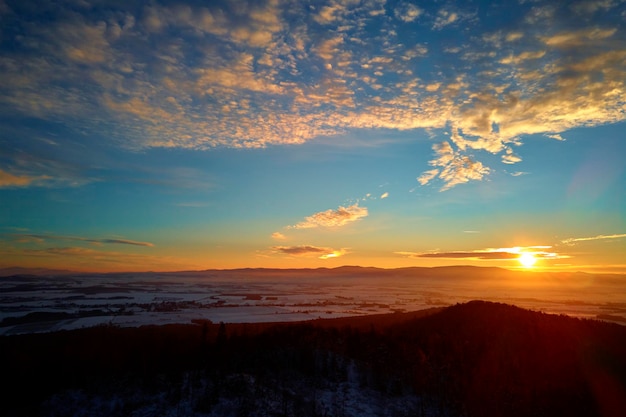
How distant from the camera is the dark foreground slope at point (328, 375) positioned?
12836mm

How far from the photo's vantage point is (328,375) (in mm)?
15891

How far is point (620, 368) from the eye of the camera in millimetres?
18031

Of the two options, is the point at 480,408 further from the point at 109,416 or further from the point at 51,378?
the point at 51,378

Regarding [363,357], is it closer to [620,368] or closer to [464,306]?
[620,368]

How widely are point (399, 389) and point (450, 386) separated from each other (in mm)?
2213

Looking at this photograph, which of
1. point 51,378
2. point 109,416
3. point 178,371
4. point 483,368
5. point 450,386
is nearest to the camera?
point 109,416

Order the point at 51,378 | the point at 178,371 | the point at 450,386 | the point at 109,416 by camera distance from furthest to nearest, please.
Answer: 1. the point at 450,386
2. the point at 178,371
3. the point at 51,378
4. the point at 109,416

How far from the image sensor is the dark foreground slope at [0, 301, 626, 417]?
505 inches

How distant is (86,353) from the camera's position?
53.1 ft

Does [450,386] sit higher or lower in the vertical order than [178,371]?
lower

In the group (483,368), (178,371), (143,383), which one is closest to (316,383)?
(178,371)

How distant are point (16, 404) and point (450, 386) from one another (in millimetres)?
14882

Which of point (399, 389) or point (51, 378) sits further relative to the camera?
point (399, 389)

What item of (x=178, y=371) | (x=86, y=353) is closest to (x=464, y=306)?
(x=178, y=371)
